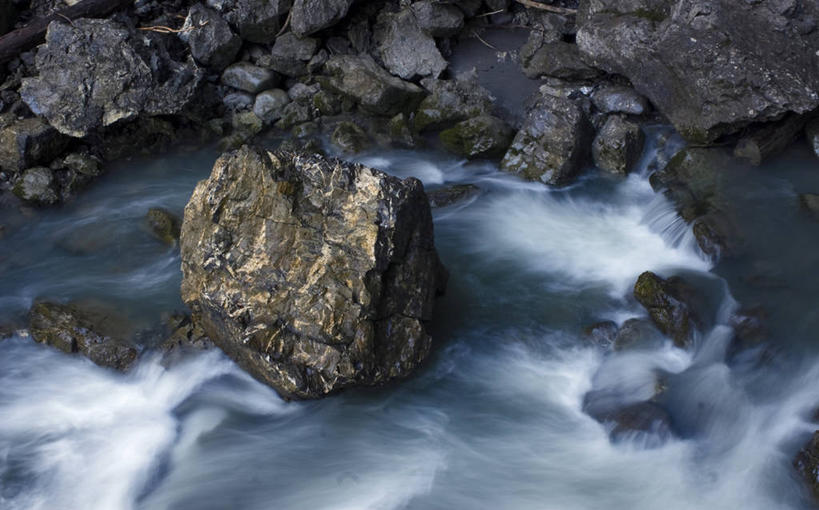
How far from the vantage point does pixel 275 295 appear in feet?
17.7

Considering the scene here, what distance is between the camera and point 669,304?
609 centimetres

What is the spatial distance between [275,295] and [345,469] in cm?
141

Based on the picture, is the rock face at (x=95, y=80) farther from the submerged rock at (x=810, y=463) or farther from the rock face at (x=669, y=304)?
the submerged rock at (x=810, y=463)

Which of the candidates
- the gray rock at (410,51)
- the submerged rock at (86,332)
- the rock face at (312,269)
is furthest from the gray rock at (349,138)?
the submerged rock at (86,332)

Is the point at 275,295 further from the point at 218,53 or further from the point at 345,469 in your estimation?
the point at 218,53

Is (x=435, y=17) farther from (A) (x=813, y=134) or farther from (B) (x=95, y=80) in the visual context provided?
(A) (x=813, y=134)

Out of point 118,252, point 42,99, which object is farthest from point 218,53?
point 118,252

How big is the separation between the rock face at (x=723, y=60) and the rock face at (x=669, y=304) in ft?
7.55

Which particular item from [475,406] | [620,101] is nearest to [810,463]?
[475,406]

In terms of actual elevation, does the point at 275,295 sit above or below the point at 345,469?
above

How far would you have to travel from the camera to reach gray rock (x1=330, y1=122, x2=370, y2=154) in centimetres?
911

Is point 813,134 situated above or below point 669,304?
above

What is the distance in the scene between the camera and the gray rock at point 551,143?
7977 mm

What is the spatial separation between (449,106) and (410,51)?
3.95 ft
